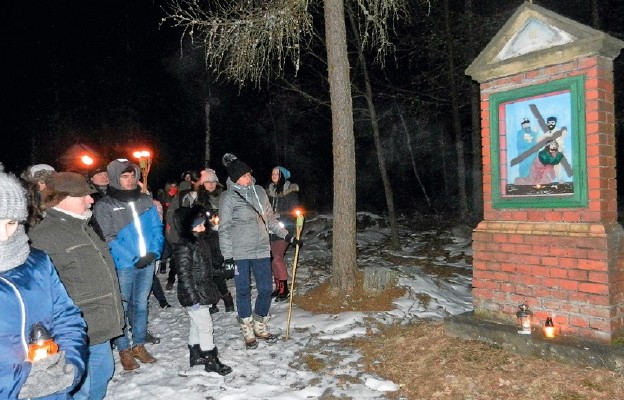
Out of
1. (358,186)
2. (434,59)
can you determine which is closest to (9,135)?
(358,186)

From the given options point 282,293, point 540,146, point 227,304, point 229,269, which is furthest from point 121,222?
point 540,146

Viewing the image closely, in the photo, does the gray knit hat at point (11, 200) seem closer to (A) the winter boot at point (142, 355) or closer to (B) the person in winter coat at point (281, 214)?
(A) the winter boot at point (142, 355)

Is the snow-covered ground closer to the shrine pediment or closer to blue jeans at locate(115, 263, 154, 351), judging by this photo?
blue jeans at locate(115, 263, 154, 351)

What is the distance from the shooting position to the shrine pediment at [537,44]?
410cm

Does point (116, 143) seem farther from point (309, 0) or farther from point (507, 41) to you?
point (507, 41)

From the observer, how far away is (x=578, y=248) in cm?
419

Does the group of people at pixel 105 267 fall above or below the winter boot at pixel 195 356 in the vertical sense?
above

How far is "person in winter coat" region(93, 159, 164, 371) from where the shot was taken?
15.6 feet

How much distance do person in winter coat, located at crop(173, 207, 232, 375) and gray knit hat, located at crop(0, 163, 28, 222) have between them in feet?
7.55

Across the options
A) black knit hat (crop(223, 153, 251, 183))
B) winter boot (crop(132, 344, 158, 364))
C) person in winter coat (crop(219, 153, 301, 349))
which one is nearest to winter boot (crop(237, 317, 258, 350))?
person in winter coat (crop(219, 153, 301, 349))

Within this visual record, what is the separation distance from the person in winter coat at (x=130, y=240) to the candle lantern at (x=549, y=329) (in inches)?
154

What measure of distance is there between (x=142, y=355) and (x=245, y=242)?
5.25 ft

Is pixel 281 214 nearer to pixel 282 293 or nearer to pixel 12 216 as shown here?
pixel 282 293

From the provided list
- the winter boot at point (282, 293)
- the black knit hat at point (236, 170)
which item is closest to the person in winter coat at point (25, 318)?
the black knit hat at point (236, 170)
